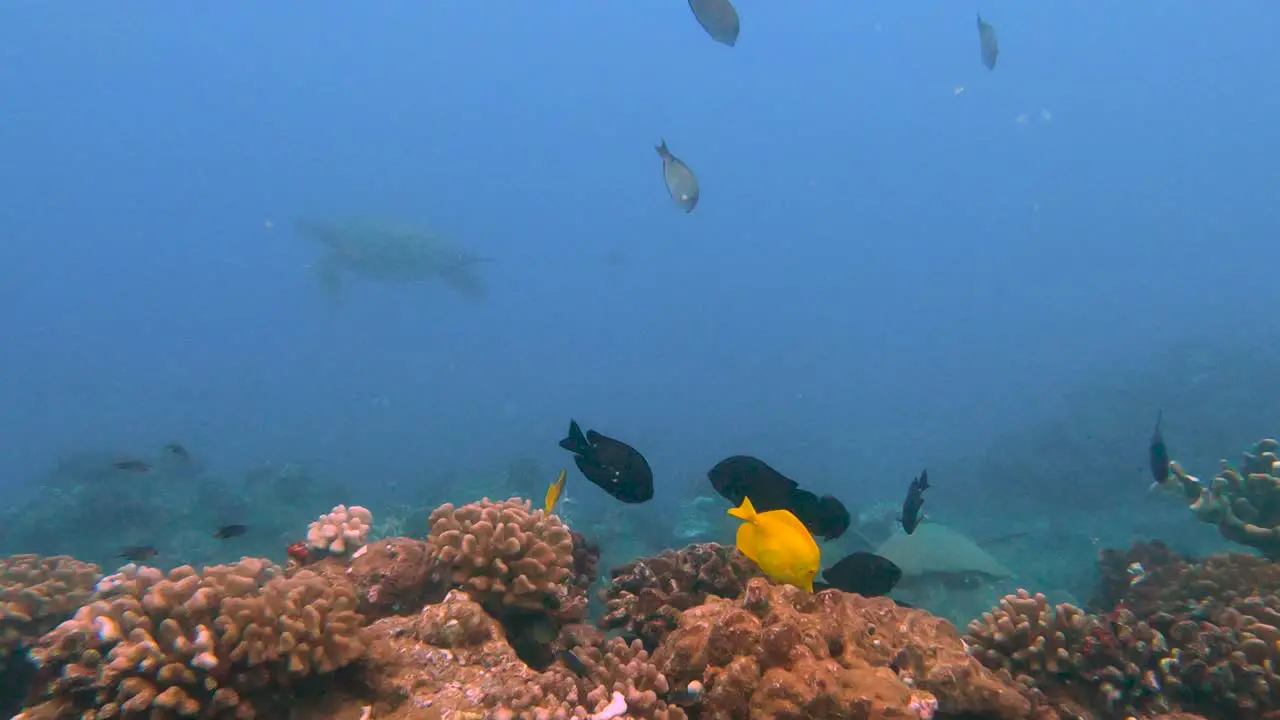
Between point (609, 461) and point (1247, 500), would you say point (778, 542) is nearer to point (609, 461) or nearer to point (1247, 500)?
point (609, 461)

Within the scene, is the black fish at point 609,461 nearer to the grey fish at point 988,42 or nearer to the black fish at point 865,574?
the black fish at point 865,574

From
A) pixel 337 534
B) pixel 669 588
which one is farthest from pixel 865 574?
pixel 337 534

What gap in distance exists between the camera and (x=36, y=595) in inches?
221

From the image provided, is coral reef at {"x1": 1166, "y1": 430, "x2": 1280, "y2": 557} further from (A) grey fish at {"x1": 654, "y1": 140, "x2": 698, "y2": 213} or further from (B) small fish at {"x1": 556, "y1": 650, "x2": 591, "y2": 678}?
(B) small fish at {"x1": 556, "y1": 650, "x2": 591, "y2": 678}

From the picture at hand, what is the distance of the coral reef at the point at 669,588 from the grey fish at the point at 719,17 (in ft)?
18.5

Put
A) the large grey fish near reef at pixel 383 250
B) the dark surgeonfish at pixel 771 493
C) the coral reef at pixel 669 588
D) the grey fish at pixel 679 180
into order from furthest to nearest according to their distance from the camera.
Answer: the large grey fish near reef at pixel 383 250, the grey fish at pixel 679 180, the coral reef at pixel 669 588, the dark surgeonfish at pixel 771 493

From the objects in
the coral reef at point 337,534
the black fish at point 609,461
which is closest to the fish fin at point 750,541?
the black fish at point 609,461

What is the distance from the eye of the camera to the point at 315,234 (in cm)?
3369

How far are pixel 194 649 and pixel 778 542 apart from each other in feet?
10.6

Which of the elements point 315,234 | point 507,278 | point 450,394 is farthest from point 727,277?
point 315,234

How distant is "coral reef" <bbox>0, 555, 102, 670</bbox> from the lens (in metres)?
5.34

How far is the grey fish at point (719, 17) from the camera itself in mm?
7473

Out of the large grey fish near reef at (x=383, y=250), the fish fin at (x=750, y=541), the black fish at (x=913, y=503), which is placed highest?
the large grey fish near reef at (x=383, y=250)

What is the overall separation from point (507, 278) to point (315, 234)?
144636 millimetres
